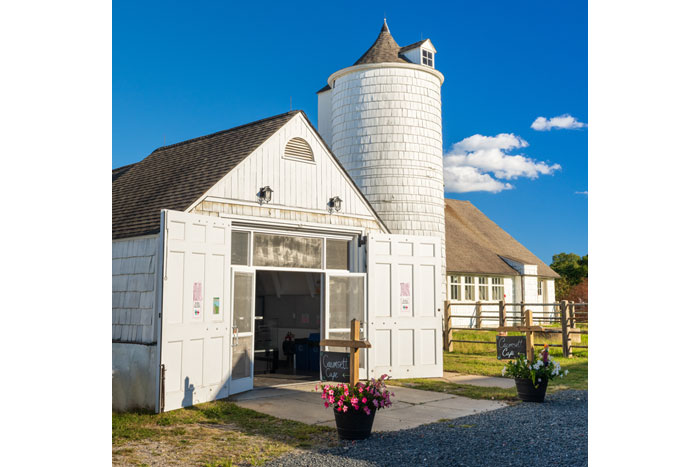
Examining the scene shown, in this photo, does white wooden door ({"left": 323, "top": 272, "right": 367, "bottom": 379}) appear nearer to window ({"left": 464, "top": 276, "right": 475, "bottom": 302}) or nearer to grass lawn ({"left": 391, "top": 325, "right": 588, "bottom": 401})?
grass lawn ({"left": 391, "top": 325, "right": 588, "bottom": 401})

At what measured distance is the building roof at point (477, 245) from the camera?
2683 cm

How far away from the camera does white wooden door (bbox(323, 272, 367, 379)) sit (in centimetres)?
1123

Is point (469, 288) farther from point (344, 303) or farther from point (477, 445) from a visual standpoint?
point (477, 445)

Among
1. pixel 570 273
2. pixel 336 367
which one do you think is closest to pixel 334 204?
pixel 336 367

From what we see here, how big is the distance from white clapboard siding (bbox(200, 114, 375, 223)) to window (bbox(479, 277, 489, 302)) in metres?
16.4

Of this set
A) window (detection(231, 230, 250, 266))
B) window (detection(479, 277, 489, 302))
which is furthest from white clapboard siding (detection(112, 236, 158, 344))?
window (detection(479, 277, 489, 302))

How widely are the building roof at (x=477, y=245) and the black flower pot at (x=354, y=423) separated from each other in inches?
737
